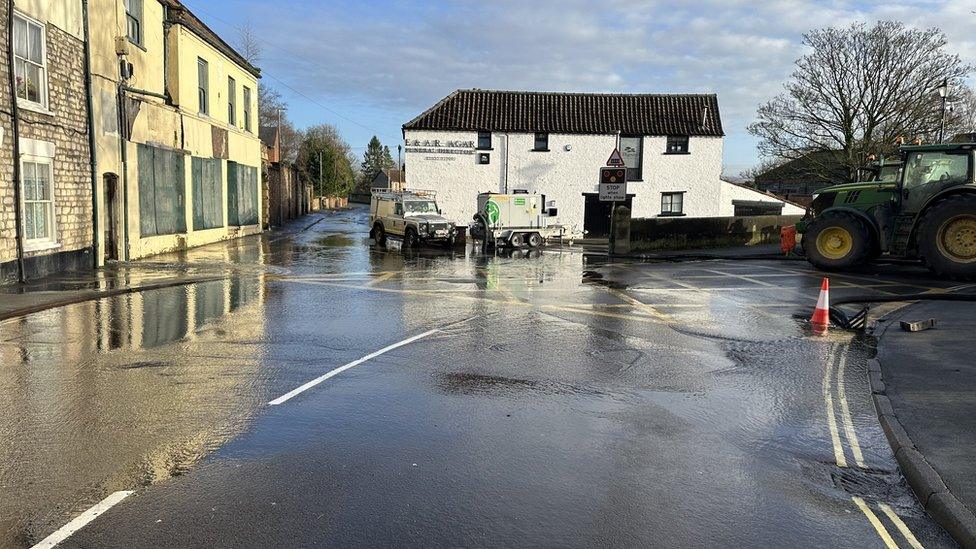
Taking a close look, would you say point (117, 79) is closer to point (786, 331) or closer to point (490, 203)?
point (490, 203)

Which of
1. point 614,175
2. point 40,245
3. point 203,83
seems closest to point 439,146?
point 203,83

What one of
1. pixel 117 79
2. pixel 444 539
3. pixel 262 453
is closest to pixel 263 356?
pixel 262 453

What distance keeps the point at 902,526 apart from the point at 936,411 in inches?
103

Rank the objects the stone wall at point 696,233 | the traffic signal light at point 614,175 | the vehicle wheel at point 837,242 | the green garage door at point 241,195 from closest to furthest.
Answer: the vehicle wheel at point 837,242, the traffic signal light at point 614,175, the stone wall at point 696,233, the green garage door at point 241,195

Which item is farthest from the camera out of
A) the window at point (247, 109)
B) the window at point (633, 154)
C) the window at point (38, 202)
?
the window at point (633, 154)

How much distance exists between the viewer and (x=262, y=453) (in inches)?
209

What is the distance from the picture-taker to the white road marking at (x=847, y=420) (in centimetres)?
557

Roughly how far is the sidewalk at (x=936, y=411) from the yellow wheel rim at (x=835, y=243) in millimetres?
7443

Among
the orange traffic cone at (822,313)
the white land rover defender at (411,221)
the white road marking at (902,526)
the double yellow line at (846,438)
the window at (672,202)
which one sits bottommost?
the white road marking at (902,526)

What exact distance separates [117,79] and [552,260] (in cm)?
1332

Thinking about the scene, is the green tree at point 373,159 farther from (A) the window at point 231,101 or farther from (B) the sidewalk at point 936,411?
(B) the sidewalk at point 936,411

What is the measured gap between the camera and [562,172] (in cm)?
3788

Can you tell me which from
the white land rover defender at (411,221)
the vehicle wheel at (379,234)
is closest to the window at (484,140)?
the white land rover defender at (411,221)

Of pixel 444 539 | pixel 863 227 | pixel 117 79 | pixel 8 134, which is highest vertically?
pixel 117 79
